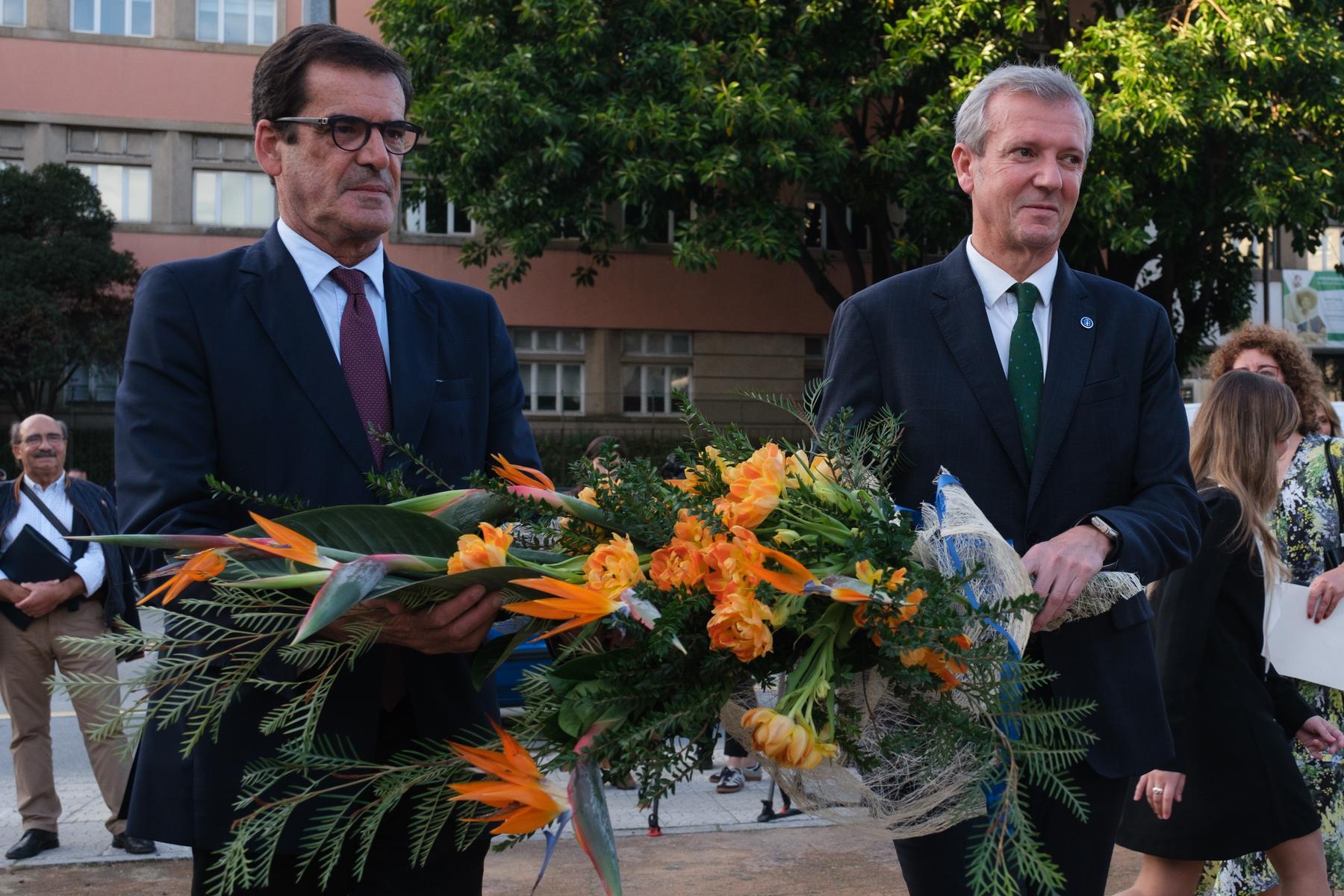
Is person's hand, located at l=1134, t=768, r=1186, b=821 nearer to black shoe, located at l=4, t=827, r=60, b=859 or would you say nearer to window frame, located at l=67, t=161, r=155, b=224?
black shoe, located at l=4, t=827, r=60, b=859

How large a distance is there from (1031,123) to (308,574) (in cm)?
165

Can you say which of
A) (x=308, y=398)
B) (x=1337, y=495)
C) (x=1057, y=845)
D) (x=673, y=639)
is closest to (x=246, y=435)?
(x=308, y=398)

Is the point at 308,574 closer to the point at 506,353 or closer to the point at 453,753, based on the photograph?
the point at 453,753

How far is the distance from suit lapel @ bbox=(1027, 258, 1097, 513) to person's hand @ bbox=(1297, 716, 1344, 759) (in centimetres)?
239

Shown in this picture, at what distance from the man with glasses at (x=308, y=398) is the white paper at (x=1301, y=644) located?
9.60 ft

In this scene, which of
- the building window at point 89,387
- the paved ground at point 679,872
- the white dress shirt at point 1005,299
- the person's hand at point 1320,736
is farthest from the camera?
the building window at point 89,387

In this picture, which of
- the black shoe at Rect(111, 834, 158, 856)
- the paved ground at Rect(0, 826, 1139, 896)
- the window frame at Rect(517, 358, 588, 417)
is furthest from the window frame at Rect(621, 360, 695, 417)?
the black shoe at Rect(111, 834, 158, 856)

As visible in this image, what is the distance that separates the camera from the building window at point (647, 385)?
88.9 feet

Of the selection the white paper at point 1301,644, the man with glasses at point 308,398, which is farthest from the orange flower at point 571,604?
the white paper at point 1301,644

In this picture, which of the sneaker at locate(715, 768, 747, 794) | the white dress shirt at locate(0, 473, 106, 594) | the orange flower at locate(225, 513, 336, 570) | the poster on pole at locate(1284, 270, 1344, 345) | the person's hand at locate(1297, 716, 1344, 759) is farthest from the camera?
the poster on pole at locate(1284, 270, 1344, 345)

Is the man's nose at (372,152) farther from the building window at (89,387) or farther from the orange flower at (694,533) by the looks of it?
the building window at (89,387)

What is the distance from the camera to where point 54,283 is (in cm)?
2331

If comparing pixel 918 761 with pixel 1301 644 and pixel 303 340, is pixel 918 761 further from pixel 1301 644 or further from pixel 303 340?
pixel 1301 644

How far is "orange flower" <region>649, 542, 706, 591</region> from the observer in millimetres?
1825
